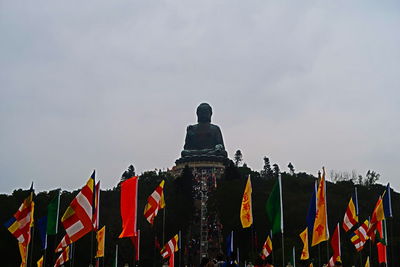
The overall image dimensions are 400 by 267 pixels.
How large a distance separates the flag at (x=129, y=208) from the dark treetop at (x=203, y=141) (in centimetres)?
7224

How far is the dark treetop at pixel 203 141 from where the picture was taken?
92.4m

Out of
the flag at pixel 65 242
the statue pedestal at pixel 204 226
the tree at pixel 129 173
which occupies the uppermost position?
the tree at pixel 129 173

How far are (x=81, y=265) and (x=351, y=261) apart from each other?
73.0 feet

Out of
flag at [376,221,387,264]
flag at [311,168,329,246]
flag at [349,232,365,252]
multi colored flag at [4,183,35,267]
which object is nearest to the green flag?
multi colored flag at [4,183,35,267]

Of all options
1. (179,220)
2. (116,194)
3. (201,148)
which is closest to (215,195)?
(179,220)

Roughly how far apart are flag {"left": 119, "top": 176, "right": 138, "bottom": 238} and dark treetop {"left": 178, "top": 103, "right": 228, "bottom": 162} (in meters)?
72.2

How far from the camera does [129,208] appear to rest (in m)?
19.4

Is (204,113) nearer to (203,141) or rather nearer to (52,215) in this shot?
(203,141)

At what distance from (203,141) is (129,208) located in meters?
74.8

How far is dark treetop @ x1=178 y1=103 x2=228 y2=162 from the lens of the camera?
3637 inches

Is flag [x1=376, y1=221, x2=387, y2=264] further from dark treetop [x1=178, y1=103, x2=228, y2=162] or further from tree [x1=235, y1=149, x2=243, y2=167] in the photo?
tree [x1=235, y1=149, x2=243, y2=167]

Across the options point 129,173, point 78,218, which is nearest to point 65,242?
point 78,218

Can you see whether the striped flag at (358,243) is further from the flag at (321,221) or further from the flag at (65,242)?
the flag at (65,242)

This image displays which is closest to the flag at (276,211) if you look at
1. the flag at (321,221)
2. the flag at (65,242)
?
the flag at (321,221)
